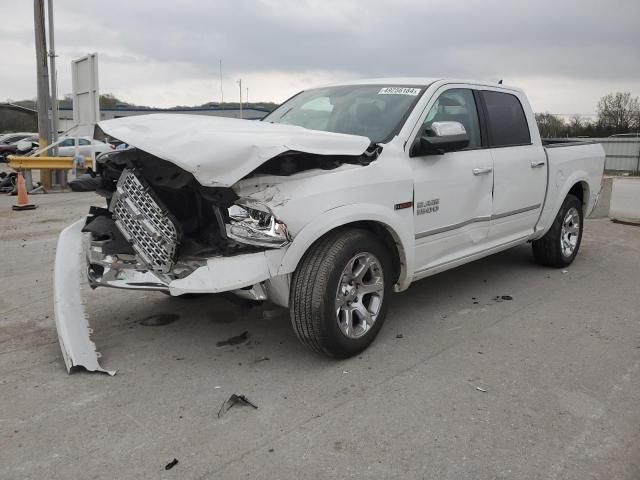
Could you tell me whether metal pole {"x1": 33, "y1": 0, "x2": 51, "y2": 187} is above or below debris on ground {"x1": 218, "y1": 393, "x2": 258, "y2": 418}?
above

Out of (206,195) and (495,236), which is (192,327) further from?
(495,236)

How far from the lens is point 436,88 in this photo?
175 inches

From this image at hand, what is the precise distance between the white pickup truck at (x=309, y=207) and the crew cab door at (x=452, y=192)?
0.05 ft

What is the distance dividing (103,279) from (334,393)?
5.49 feet

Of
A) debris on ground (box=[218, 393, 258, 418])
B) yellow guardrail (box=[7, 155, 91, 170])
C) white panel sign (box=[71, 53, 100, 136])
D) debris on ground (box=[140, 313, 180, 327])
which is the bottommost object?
debris on ground (box=[218, 393, 258, 418])

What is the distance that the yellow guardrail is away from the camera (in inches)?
516

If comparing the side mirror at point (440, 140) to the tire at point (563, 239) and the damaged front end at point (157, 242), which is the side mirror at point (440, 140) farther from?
the tire at point (563, 239)

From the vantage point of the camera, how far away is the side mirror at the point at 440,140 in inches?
157

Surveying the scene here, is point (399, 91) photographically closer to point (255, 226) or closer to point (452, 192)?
point (452, 192)

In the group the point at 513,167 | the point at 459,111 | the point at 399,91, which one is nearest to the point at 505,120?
the point at 513,167

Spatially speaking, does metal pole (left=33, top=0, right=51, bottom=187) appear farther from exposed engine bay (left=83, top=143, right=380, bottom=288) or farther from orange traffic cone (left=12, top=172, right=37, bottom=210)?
exposed engine bay (left=83, top=143, right=380, bottom=288)

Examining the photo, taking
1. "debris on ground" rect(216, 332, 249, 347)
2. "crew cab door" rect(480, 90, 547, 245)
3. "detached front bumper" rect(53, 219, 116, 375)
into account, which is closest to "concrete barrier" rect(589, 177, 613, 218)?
"crew cab door" rect(480, 90, 547, 245)

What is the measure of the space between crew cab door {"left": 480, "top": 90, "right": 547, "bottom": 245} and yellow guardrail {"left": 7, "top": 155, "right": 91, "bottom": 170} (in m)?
11.7

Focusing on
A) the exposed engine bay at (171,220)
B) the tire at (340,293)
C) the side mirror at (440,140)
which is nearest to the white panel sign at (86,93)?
the exposed engine bay at (171,220)
